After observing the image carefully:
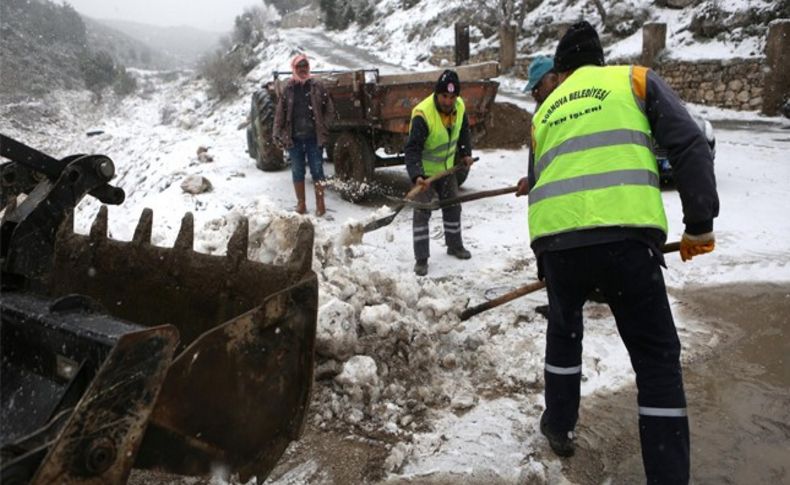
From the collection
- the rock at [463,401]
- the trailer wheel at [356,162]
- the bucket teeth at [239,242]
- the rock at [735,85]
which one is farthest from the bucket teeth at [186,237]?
the rock at [735,85]

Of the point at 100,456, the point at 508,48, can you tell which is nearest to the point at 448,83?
the point at 100,456

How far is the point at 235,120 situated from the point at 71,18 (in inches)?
834

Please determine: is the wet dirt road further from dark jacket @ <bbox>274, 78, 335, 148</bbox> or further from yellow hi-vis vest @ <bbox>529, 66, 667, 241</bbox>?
dark jacket @ <bbox>274, 78, 335, 148</bbox>

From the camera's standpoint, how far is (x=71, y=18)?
3125 cm

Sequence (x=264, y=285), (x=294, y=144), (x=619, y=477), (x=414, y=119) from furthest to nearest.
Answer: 1. (x=294, y=144)
2. (x=414, y=119)
3. (x=619, y=477)
4. (x=264, y=285)

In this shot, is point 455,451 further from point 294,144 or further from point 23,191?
point 294,144

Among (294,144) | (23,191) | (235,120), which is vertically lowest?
(235,120)

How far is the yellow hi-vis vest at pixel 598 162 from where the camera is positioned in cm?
223

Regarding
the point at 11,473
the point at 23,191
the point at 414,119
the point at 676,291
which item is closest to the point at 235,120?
the point at 414,119

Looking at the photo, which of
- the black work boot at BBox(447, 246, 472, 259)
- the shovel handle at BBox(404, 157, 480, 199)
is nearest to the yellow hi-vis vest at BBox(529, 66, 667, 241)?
the shovel handle at BBox(404, 157, 480, 199)

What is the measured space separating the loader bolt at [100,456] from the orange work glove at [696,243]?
207 cm

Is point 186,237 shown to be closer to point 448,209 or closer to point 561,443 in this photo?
point 561,443

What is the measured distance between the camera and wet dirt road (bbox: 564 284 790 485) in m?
2.59

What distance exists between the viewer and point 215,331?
1518 millimetres
